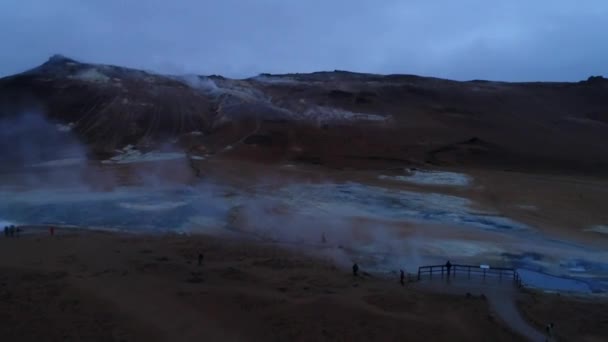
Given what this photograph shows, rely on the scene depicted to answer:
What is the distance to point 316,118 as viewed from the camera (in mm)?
61062

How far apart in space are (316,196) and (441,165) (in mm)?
18520

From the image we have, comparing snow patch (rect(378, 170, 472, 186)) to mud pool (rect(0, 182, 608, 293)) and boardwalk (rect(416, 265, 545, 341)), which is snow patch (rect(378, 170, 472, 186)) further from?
boardwalk (rect(416, 265, 545, 341))

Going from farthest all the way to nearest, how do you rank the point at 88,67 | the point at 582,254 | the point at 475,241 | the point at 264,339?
the point at 88,67 → the point at 475,241 → the point at 582,254 → the point at 264,339

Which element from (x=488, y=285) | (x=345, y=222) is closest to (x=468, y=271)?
(x=488, y=285)

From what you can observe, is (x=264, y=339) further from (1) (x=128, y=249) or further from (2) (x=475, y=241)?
(2) (x=475, y=241)

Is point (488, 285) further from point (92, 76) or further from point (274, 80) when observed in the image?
point (274, 80)

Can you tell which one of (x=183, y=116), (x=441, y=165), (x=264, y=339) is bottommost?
(x=264, y=339)

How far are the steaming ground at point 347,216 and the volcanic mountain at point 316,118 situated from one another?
30.2 ft

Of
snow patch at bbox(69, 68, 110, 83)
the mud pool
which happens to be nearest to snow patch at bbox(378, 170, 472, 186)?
the mud pool

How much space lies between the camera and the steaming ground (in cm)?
2244

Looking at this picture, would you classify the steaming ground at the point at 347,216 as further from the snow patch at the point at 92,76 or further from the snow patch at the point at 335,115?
the snow patch at the point at 92,76

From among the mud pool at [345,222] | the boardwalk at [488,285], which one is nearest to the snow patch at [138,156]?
the mud pool at [345,222]

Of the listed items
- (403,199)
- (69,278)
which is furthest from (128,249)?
(403,199)

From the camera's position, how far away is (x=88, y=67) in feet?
225
